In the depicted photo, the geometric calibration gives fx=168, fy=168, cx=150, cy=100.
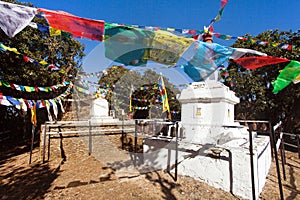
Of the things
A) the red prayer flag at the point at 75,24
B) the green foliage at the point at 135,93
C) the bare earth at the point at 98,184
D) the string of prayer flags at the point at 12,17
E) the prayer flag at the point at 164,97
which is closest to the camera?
the string of prayer flags at the point at 12,17

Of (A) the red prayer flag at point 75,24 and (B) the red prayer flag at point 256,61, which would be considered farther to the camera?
(B) the red prayer flag at point 256,61

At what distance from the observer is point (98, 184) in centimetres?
460

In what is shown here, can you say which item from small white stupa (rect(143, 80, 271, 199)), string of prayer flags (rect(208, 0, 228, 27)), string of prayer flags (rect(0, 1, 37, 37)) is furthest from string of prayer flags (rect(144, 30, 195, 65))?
string of prayer flags (rect(0, 1, 37, 37))

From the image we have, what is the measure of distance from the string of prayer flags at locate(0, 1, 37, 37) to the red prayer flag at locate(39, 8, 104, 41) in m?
0.27

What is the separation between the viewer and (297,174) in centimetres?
561

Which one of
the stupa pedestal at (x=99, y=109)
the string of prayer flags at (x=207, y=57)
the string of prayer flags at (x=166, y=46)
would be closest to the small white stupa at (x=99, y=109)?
the stupa pedestal at (x=99, y=109)

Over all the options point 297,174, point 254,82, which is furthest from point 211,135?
point 254,82

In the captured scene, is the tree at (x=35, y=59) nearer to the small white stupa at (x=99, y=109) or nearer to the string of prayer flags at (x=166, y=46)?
the small white stupa at (x=99, y=109)

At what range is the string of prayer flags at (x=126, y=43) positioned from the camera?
10.1 feet

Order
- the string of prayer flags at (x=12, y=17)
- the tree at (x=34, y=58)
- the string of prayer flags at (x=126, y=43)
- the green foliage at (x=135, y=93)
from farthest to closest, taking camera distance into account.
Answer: the green foliage at (x=135, y=93), the tree at (x=34, y=58), the string of prayer flags at (x=126, y=43), the string of prayer flags at (x=12, y=17)

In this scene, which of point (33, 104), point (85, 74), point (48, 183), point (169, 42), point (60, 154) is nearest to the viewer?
point (169, 42)

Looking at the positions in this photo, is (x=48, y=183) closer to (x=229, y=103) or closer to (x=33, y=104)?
(x=33, y=104)

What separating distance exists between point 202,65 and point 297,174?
4.85 meters

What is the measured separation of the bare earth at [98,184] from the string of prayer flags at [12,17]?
3.59 metres
